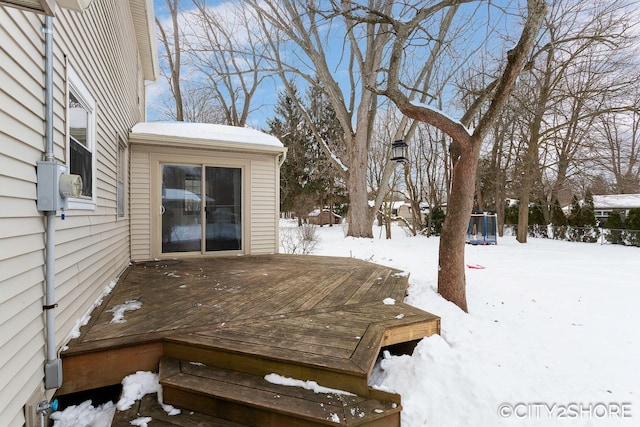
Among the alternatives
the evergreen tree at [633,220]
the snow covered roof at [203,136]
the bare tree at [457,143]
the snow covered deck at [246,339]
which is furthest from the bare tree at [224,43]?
the evergreen tree at [633,220]

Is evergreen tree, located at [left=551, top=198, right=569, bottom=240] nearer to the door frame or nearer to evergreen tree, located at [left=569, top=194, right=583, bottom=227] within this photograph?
evergreen tree, located at [left=569, top=194, right=583, bottom=227]

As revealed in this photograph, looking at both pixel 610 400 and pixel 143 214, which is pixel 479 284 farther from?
pixel 143 214

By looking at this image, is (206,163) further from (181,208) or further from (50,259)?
(50,259)

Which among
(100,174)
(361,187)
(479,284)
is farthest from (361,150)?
(100,174)

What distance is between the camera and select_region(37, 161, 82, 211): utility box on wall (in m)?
1.77

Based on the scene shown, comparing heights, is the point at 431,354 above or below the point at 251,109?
below

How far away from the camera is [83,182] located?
274 centimetres

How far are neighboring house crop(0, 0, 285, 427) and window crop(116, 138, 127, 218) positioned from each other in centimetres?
2

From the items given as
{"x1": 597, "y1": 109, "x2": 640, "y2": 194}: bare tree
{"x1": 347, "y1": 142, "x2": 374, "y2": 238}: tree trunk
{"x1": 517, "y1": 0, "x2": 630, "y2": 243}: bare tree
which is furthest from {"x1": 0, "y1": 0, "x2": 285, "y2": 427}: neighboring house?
{"x1": 597, "y1": 109, "x2": 640, "y2": 194}: bare tree

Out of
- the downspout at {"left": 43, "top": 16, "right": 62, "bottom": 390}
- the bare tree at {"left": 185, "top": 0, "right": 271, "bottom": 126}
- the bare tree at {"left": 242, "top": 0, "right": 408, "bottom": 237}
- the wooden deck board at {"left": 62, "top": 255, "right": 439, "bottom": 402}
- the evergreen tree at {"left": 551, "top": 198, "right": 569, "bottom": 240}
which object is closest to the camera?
the downspout at {"left": 43, "top": 16, "right": 62, "bottom": 390}

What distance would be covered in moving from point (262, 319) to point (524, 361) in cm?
218

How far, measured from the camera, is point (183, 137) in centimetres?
518

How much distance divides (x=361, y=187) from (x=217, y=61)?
8763 millimetres

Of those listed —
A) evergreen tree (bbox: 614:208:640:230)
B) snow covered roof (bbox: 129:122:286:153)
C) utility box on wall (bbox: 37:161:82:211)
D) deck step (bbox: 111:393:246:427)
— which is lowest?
deck step (bbox: 111:393:246:427)
